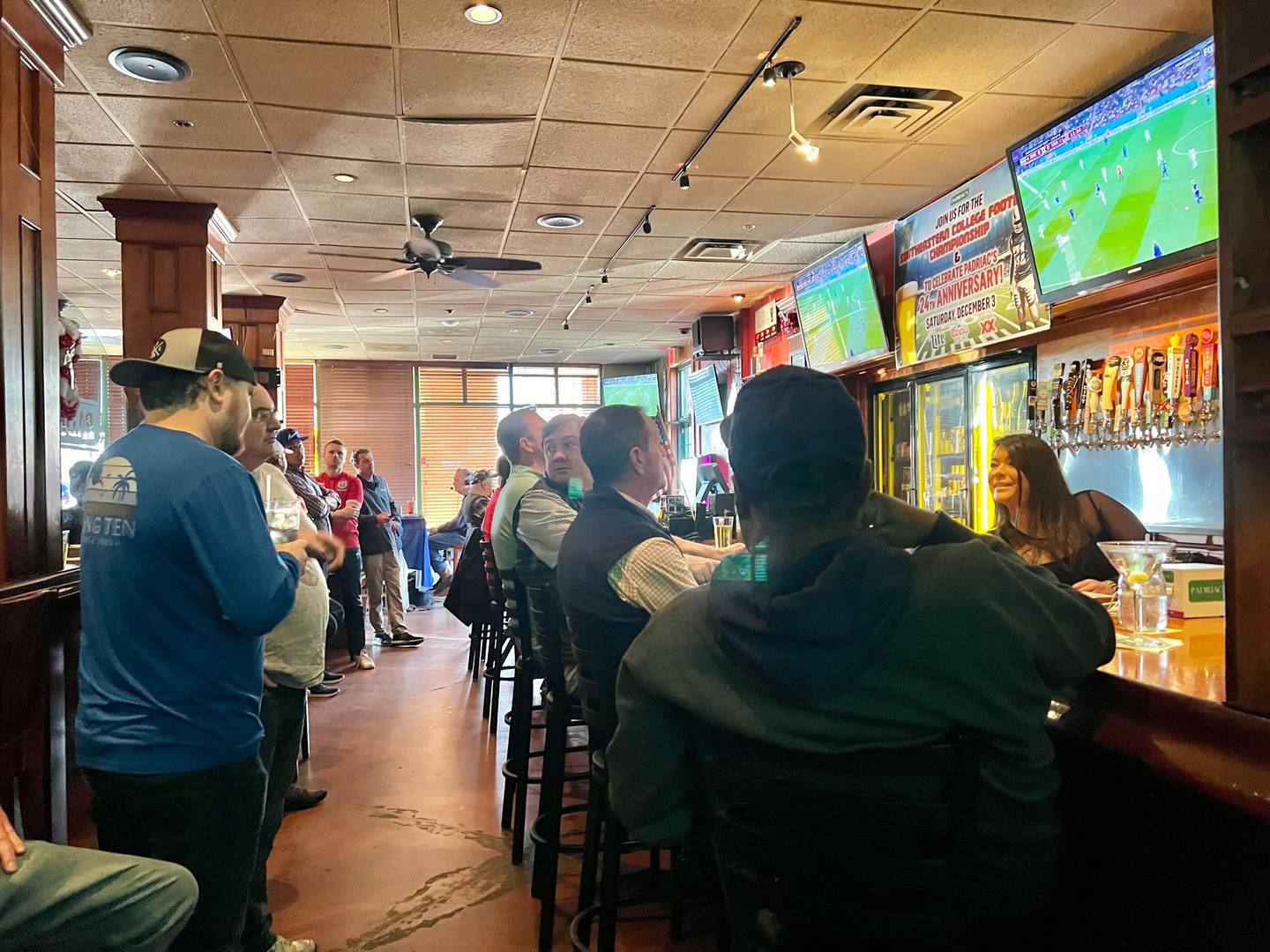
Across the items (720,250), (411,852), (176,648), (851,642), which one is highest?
(720,250)

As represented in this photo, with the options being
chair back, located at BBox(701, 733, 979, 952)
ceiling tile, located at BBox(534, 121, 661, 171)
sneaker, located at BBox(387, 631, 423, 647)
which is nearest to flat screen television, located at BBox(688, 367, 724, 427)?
sneaker, located at BBox(387, 631, 423, 647)

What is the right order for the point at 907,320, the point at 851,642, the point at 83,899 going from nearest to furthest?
1. the point at 851,642
2. the point at 83,899
3. the point at 907,320

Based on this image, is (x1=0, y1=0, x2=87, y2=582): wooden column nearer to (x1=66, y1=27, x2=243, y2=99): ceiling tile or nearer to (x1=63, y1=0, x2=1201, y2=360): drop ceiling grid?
(x1=66, y1=27, x2=243, y2=99): ceiling tile

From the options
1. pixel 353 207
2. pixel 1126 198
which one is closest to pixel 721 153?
pixel 1126 198

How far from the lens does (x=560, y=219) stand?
18.9 feet

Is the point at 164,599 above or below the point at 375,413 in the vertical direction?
below

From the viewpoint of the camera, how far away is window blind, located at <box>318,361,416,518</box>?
39.8ft

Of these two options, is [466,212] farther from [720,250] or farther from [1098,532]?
[1098,532]

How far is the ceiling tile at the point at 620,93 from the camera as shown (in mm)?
3693

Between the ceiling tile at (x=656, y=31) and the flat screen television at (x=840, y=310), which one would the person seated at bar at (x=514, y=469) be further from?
the flat screen television at (x=840, y=310)

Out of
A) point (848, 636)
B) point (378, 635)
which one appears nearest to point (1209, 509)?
point (848, 636)

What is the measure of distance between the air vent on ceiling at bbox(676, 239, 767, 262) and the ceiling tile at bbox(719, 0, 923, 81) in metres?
2.54

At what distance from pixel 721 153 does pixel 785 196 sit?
825 millimetres

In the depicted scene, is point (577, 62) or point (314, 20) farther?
point (577, 62)
